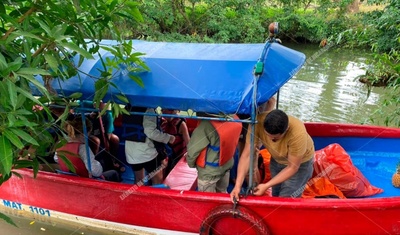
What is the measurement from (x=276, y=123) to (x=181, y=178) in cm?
151

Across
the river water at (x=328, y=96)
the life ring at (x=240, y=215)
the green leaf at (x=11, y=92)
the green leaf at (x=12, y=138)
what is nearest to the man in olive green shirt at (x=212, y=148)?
the life ring at (x=240, y=215)

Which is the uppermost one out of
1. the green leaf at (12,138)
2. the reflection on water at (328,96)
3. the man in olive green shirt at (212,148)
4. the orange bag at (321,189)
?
the green leaf at (12,138)

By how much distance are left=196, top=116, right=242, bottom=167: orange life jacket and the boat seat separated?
0.57 metres

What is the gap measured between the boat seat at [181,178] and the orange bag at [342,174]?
1.27 meters

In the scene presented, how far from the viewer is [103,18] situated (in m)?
2.53

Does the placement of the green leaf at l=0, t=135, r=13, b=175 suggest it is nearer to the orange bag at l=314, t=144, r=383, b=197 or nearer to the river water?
the orange bag at l=314, t=144, r=383, b=197

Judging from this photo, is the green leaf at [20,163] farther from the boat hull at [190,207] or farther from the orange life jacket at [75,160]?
the boat hull at [190,207]

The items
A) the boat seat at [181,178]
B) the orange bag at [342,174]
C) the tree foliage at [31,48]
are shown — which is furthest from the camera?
the boat seat at [181,178]

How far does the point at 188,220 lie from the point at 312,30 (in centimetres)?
1471

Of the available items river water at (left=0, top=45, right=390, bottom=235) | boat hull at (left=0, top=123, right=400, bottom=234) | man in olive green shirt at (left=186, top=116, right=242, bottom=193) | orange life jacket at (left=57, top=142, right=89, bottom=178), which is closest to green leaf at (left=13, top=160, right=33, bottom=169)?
orange life jacket at (left=57, top=142, right=89, bottom=178)

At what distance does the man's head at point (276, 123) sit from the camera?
2.81m

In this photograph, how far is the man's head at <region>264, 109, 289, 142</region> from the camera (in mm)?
2814

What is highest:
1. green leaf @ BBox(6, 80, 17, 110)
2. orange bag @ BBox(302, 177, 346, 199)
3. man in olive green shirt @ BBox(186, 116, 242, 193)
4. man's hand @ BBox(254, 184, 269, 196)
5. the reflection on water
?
green leaf @ BBox(6, 80, 17, 110)

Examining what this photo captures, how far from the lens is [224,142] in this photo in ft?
10.5
